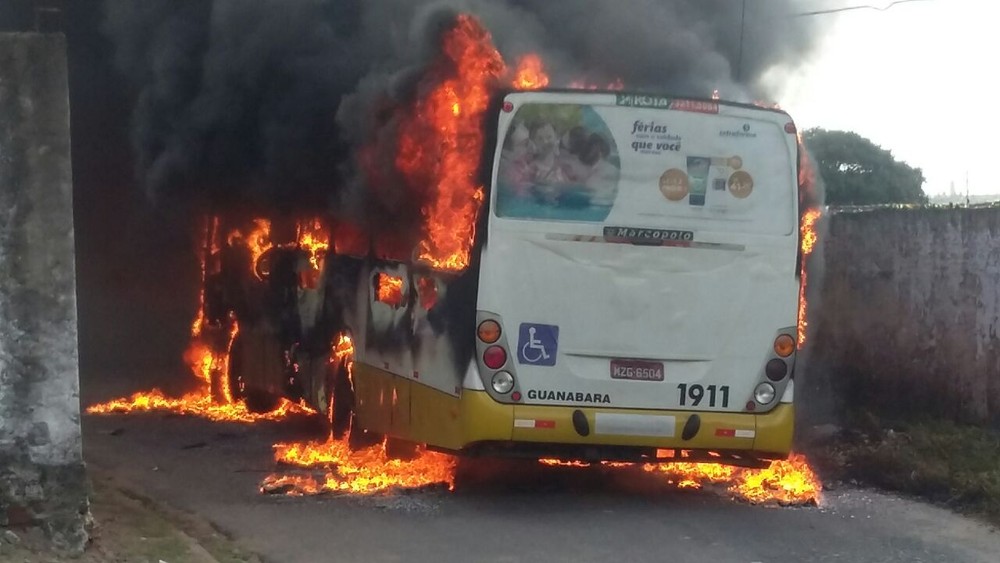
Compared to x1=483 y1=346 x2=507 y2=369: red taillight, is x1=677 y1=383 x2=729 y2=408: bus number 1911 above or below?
below

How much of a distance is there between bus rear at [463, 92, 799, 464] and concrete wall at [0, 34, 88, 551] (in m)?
2.66

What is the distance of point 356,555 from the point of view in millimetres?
7363

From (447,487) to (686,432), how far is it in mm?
1871

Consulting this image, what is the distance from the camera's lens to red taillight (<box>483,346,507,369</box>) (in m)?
8.27

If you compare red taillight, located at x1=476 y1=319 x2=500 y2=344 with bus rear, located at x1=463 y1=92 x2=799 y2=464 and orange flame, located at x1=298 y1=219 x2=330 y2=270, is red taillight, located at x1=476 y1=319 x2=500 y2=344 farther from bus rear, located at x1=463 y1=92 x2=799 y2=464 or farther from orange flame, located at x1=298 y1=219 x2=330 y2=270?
orange flame, located at x1=298 y1=219 x2=330 y2=270

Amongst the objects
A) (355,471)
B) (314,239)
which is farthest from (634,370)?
(314,239)

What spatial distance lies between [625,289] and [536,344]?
2.31 ft

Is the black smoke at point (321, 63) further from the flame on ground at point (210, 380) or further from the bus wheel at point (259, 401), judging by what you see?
the bus wheel at point (259, 401)

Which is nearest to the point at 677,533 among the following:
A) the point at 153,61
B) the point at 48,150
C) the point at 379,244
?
the point at 379,244

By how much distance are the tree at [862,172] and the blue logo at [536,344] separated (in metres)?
18.2

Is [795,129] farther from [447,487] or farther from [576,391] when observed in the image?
[447,487]

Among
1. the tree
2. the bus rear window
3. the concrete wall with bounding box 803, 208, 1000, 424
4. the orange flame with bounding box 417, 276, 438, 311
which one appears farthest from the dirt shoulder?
the tree

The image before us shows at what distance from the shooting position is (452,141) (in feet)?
28.1

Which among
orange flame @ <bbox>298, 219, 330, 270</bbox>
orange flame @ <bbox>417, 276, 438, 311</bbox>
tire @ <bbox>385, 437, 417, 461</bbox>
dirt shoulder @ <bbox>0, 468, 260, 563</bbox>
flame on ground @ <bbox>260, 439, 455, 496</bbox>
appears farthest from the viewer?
orange flame @ <bbox>298, 219, 330, 270</bbox>
